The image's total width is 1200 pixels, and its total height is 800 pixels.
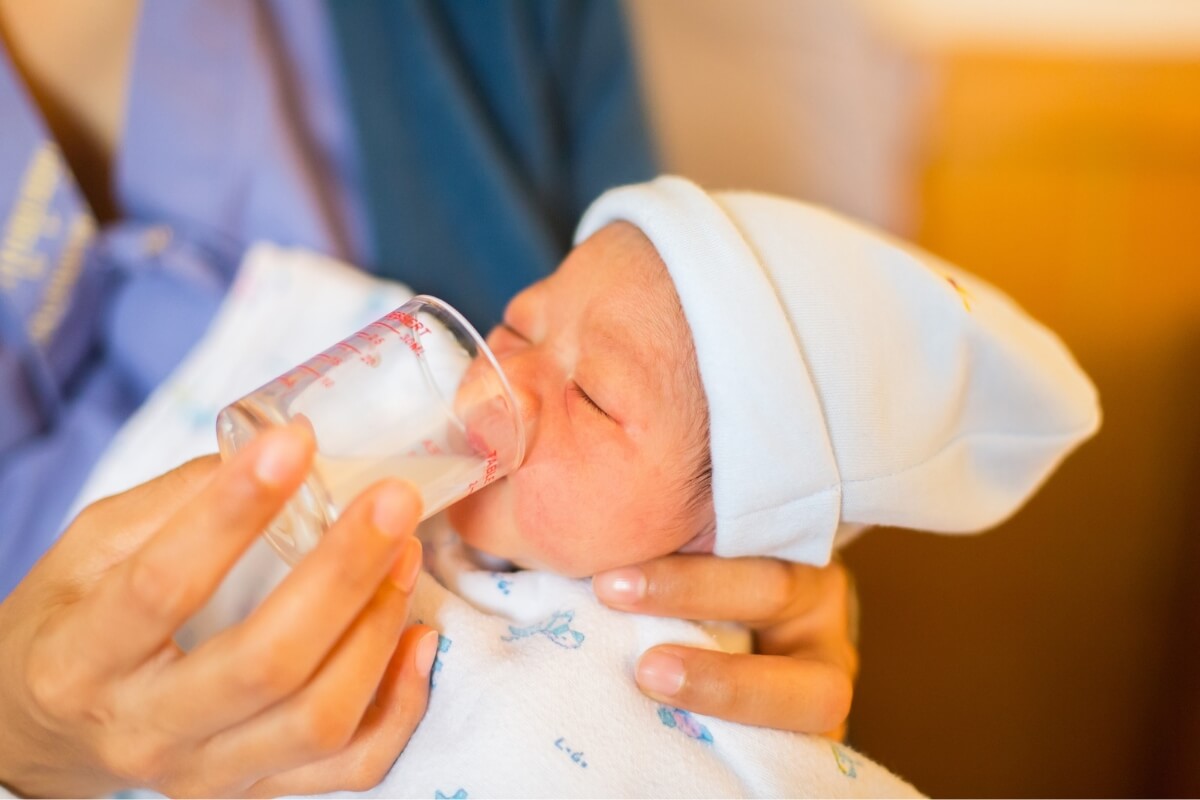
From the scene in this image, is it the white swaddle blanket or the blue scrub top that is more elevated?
the blue scrub top

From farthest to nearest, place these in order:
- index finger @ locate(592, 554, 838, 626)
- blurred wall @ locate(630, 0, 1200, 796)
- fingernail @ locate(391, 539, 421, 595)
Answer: blurred wall @ locate(630, 0, 1200, 796)
index finger @ locate(592, 554, 838, 626)
fingernail @ locate(391, 539, 421, 595)

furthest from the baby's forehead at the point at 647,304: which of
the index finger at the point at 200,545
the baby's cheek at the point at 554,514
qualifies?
the index finger at the point at 200,545

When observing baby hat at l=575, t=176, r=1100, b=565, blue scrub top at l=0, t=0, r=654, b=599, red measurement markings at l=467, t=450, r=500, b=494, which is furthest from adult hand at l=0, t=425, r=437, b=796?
blue scrub top at l=0, t=0, r=654, b=599

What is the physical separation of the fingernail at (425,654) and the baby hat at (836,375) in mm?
301

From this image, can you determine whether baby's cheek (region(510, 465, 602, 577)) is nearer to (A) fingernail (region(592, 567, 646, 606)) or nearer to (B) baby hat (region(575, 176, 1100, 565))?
(A) fingernail (region(592, 567, 646, 606))

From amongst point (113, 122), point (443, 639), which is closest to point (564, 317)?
point (443, 639)

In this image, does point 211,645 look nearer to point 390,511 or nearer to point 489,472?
point 390,511

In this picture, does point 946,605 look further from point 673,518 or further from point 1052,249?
point 673,518

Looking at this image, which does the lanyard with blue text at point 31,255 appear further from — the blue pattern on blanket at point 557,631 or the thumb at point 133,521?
the blue pattern on blanket at point 557,631

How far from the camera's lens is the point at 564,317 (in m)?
1.02

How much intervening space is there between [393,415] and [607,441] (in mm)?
224

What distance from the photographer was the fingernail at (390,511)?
0.68m

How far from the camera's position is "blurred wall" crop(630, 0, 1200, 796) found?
2047 mm

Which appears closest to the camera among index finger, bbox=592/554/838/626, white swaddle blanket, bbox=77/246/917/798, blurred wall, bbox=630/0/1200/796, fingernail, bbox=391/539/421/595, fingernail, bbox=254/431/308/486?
fingernail, bbox=254/431/308/486
